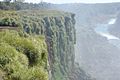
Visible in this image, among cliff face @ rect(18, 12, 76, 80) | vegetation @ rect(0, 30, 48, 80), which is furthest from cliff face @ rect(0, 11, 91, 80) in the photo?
vegetation @ rect(0, 30, 48, 80)

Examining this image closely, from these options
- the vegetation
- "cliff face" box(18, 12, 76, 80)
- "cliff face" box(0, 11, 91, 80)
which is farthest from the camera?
"cliff face" box(18, 12, 76, 80)

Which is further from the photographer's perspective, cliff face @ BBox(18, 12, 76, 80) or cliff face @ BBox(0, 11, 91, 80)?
cliff face @ BBox(18, 12, 76, 80)

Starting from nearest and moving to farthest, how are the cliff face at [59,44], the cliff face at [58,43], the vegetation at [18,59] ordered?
1. the vegetation at [18,59]
2. the cliff face at [58,43]
3. the cliff face at [59,44]

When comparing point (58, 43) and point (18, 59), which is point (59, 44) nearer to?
point (58, 43)

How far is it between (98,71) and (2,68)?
13699 cm

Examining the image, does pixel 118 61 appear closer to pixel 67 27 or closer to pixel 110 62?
pixel 110 62

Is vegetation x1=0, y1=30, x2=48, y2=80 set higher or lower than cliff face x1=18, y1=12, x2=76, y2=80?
higher

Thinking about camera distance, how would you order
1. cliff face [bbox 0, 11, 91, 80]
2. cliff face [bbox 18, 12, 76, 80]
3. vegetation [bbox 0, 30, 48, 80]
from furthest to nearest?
cliff face [bbox 18, 12, 76, 80], cliff face [bbox 0, 11, 91, 80], vegetation [bbox 0, 30, 48, 80]

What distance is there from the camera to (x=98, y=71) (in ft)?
496

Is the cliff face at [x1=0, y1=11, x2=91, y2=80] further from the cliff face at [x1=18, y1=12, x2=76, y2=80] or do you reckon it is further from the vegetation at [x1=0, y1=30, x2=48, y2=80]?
the vegetation at [x1=0, y1=30, x2=48, y2=80]

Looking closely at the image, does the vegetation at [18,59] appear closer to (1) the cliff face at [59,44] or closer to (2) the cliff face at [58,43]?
(2) the cliff face at [58,43]

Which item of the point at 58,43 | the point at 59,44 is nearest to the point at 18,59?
the point at 58,43

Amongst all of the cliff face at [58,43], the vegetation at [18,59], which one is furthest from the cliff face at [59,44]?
the vegetation at [18,59]

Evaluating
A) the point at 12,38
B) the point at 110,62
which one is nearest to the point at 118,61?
the point at 110,62
